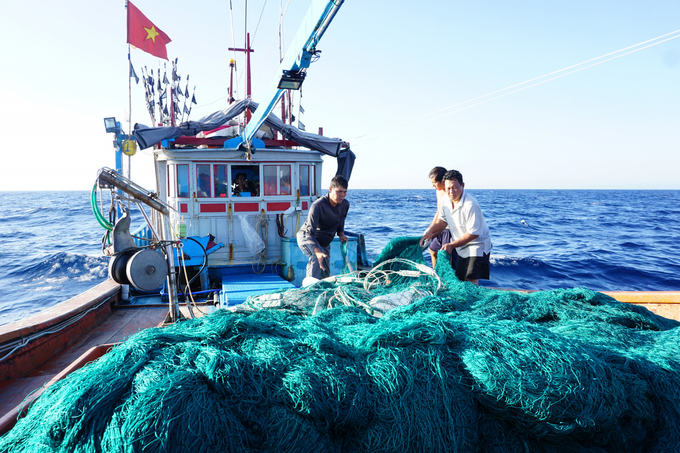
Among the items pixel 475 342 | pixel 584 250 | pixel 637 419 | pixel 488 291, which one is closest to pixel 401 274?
pixel 488 291

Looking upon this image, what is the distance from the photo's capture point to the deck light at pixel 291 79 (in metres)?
5.42

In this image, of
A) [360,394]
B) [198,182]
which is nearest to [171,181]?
[198,182]

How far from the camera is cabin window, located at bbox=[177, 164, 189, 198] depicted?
300 inches

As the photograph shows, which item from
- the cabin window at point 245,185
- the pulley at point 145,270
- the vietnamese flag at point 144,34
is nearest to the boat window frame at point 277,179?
the cabin window at point 245,185

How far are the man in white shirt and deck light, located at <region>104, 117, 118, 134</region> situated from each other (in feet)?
18.1

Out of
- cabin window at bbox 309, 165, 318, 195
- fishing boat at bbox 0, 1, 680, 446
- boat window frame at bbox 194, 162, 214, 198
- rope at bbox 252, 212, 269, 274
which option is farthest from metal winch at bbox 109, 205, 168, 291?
cabin window at bbox 309, 165, 318, 195

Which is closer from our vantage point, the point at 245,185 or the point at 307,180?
the point at 245,185

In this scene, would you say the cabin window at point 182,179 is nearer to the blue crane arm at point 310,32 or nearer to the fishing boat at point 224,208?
the fishing boat at point 224,208

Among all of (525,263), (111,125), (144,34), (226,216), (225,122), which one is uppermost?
(144,34)

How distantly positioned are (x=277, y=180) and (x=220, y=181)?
1.12m

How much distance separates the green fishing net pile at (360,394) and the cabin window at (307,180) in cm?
648

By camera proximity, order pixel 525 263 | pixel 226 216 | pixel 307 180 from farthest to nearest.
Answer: pixel 525 263 → pixel 307 180 → pixel 226 216

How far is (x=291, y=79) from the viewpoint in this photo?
18.0 feet

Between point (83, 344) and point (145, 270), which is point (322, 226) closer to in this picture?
point (145, 270)
